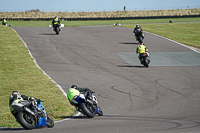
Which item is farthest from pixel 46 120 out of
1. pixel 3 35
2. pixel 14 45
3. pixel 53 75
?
pixel 3 35

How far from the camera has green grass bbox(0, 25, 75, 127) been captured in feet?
39.8

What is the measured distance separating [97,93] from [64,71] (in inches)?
232

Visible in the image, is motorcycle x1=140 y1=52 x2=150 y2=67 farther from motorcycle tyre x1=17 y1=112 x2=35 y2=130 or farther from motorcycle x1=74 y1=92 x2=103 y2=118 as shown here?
motorcycle tyre x1=17 y1=112 x2=35 y2=130

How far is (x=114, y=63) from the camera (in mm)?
23656

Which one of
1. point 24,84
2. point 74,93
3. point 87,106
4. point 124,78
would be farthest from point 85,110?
point 124,78

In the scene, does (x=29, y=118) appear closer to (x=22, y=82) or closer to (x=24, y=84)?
(x=24, y=84)

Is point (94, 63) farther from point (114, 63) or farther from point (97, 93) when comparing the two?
point (97, 93)

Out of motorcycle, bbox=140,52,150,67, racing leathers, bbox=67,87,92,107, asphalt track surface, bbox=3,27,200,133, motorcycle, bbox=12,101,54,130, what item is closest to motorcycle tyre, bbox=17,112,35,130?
motorcycle, bbox=12,101,54,130

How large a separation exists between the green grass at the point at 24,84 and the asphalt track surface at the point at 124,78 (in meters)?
0.81

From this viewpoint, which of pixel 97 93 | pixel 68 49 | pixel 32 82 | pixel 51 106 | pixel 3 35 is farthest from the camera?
pixel 3 35

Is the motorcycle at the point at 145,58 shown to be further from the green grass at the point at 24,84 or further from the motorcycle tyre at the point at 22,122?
the motorcycle tyre at the point at 22,122

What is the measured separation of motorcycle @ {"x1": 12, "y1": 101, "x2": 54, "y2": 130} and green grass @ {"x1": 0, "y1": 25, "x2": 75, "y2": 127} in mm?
1289

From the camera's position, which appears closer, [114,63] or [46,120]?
[46,120]

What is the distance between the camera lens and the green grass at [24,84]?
12.1m
